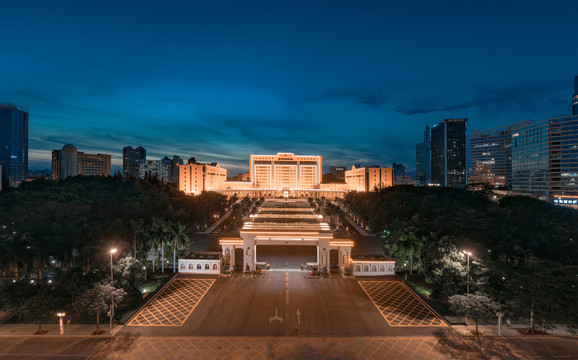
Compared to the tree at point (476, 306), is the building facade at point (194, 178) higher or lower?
higher

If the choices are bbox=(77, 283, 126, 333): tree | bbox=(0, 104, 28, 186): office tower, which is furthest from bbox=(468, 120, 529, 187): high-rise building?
bbox=(0, 104, 28, 186): office tower

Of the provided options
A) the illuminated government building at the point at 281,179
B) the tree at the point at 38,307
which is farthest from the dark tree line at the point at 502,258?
the illuminated government building at the point at 281,179

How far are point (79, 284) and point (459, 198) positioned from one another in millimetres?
54426

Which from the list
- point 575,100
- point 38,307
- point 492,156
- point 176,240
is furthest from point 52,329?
point 575,100

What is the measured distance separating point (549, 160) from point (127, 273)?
99.1 metres

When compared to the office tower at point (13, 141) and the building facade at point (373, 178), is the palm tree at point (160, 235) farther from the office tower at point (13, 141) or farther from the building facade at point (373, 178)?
the office tower at point (13, 141)

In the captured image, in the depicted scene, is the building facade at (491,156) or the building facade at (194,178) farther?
the building facade at (491,156)

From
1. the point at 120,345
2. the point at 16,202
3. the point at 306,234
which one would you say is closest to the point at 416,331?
the point at 306,234

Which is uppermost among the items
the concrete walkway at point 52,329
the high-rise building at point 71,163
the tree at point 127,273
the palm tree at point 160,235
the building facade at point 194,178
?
the high-rise building at point 71,163

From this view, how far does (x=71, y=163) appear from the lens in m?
139

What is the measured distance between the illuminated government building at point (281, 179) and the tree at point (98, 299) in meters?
77.1

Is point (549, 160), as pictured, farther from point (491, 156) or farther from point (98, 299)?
point (98, 299)

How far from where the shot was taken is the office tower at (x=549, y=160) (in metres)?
71.6

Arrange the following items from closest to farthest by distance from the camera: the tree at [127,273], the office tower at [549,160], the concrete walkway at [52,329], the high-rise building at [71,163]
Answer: the concrete walkway at [52,329]
the tree at [127,273]
the office tower at [549,160]
the high-rise building at [71,163]
